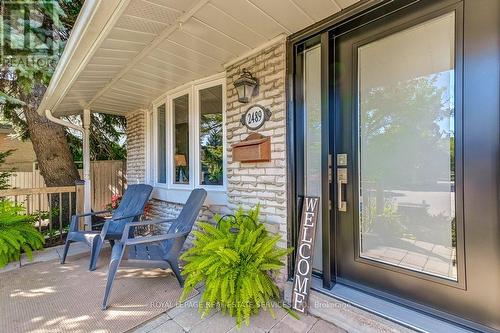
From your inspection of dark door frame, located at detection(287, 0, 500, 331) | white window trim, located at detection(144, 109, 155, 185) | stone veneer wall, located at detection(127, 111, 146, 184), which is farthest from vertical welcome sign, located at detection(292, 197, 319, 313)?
stone veneer wall, located at detection(127, 111, 146, 184)

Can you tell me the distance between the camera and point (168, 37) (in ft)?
6.96

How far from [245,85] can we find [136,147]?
345 cm

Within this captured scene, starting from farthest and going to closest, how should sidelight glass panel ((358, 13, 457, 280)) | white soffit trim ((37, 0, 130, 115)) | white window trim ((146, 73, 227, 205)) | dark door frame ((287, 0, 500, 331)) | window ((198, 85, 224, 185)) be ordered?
window ((198, 85, 224, 185)) < white window trim ((146, 73, 227, 205)) < white soffit trim ((37, 0, 130, 115)) < sidelight glass panel ((358, 13, 457, 280)) < dark door frame ((287, 0, 500, 331))

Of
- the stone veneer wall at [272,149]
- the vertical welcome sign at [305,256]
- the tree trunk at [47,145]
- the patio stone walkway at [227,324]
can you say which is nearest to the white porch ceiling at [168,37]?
the stone veneer wall at [272,149]

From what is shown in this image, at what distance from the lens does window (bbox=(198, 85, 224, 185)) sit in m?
3.25

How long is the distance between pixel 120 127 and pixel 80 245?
4.25m

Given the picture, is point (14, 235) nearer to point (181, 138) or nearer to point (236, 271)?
point (181, 138)

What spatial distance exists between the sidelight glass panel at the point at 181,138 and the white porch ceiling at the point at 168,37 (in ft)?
1.43

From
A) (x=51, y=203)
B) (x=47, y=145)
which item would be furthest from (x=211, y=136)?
(x=47, y=145)

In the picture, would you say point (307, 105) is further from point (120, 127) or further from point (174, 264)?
point (120, 127)

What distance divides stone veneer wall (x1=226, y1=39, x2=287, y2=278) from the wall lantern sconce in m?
0.05

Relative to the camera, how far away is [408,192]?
1.73 meters

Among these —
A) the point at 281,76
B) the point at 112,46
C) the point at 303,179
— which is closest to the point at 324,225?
the point at 303,179

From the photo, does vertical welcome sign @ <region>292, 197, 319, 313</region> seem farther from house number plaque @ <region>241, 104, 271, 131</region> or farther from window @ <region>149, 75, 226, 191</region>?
window @ <region>149, 75, 226, 191</region>
